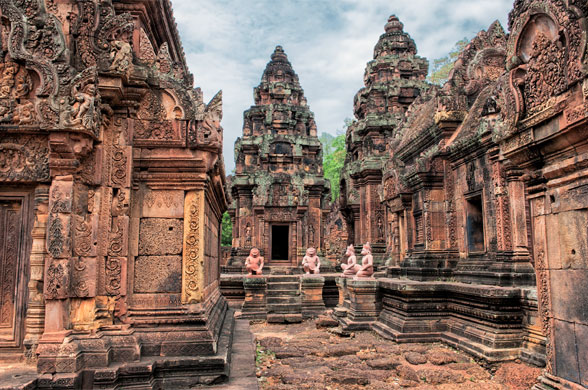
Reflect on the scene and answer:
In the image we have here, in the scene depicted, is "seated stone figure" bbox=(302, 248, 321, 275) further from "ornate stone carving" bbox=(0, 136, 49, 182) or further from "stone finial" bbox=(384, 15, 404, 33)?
"stone finial" bbox=(384, 15, 404, 33)

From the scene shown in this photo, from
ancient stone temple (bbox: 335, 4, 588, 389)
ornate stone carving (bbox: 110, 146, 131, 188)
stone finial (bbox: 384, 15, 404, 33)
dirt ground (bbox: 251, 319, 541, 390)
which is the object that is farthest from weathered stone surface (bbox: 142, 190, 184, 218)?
stone finial (bbox: 384, 15, 404, 33)

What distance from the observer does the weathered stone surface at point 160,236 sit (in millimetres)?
5172

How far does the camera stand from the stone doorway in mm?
4590

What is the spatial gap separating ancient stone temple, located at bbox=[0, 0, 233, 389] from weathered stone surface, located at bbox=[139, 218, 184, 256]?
12mm

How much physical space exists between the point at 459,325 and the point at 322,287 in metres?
6.43

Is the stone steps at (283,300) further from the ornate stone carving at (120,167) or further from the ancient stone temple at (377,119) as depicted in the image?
the ornate stone carving at (120,167)

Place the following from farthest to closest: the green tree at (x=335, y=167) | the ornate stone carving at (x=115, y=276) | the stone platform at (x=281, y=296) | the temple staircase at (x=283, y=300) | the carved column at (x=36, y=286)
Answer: the green tree at (x=335, y=167) → the stone platform at (x=281, y=296) → the temple staircase at (x=283, y=300) → the ornate stone carving at (x=115, y=276) → the carved column at (x=36, y=286)

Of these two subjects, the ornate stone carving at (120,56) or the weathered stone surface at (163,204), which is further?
the weathered stone surface at (163,204)

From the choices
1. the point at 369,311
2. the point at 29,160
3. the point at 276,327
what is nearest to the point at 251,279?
the point at 276,327

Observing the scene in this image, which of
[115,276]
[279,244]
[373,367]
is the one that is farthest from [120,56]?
[279,244]

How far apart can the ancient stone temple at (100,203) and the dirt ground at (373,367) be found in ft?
6.94

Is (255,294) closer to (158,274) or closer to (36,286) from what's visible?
(158,274)

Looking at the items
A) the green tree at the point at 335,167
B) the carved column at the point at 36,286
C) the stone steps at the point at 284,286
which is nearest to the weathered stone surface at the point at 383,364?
the carved column at the point at 36,286

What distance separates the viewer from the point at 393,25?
23688 mm
